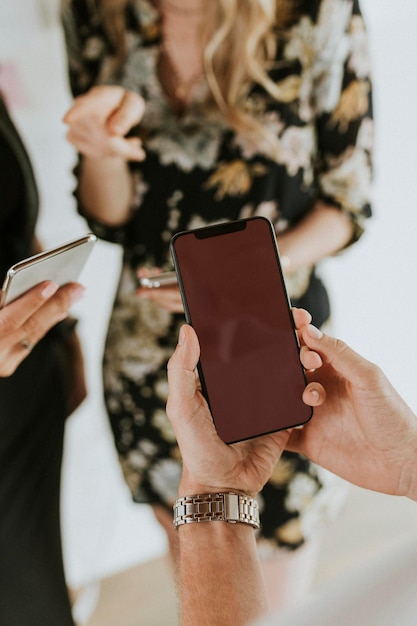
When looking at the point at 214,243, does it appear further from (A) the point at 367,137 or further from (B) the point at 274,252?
(A) the point at 367,137

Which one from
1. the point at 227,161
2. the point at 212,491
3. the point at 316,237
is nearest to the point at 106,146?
the point at 227,161

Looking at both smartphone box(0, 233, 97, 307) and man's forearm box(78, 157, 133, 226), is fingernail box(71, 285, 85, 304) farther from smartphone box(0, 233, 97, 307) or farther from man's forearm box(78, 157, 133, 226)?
man's forearm box(78, 157, 133, 226)

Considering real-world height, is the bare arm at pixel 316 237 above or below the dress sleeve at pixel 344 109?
below

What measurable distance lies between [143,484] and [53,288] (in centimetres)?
39

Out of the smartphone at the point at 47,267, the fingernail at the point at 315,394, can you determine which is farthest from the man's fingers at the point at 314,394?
the smartphone at the point at 47,267

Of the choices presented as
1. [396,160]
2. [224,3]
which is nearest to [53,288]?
[224,3]

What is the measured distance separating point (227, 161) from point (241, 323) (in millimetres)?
276

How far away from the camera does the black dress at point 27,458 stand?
1.97 feet

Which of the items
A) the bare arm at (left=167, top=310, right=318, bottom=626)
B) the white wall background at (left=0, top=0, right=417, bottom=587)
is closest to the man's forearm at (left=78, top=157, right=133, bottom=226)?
the white wall background at (left=0, top=0, right=417, bottom=587)

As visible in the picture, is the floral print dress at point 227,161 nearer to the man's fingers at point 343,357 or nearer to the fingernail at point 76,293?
the fingernail at point 76,293

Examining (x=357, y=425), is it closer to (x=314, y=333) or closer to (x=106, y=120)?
(x=314, y=333)

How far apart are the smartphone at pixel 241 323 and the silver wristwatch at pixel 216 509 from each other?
0.15 feet

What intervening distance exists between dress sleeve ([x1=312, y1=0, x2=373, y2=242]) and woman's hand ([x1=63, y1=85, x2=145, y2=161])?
215 mm

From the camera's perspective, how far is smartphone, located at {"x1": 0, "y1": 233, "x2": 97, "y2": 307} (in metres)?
A: 0.46
